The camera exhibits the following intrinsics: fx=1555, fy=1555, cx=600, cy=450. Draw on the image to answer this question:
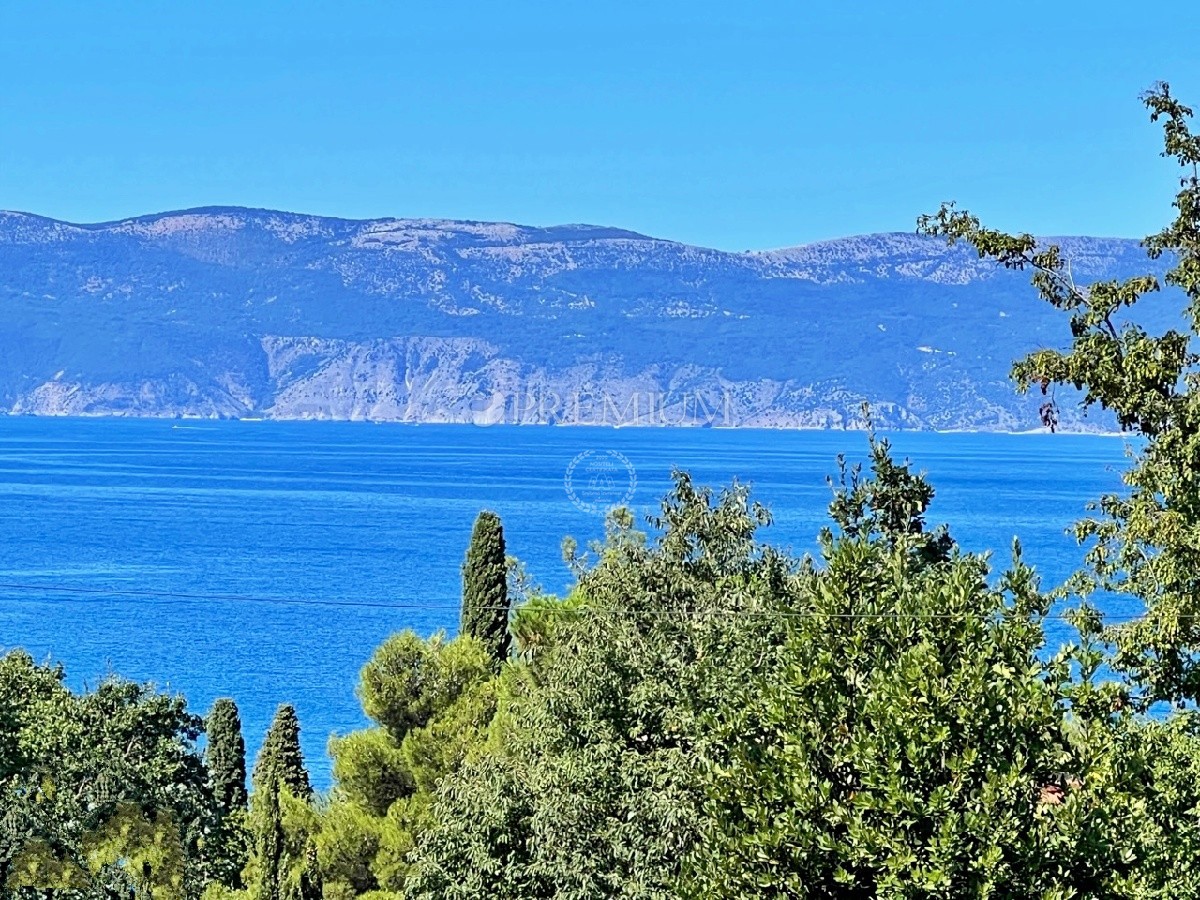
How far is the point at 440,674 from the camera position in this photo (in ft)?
87.0

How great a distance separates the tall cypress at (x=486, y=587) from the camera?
33000 millimetres

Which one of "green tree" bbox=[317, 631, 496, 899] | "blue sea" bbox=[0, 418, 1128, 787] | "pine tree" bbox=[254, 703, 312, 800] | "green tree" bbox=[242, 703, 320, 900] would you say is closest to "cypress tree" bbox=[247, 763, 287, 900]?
"green tree" bbox=[242, 703, 320, 900]

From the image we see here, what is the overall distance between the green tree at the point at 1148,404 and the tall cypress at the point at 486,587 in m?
19.2

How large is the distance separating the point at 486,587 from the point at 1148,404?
2104 centimetres

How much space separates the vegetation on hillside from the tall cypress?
6268mm

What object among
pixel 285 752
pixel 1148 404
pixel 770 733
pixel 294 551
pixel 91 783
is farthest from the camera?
pixel 294 551

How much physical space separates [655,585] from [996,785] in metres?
8.99

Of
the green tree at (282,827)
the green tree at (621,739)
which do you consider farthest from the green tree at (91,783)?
the green tree at (621,739)

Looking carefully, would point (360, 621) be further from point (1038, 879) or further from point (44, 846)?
point (1038, 879)

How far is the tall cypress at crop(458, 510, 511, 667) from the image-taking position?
33000 mm

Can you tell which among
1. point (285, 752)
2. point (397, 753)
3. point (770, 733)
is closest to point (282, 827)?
point (397, 753)

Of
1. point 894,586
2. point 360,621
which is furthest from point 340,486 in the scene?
point 894,586

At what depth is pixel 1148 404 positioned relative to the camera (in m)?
14.1

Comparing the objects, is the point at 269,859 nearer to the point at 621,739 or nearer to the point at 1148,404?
the point at 621,739
